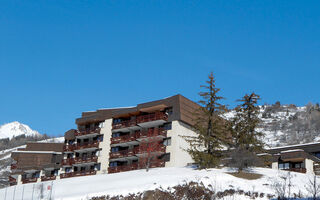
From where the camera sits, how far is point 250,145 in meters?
60.1

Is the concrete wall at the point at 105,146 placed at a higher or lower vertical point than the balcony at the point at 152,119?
lower

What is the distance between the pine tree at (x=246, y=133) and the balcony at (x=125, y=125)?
1615 centimetres

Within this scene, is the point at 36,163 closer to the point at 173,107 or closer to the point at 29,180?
the point at 29,180

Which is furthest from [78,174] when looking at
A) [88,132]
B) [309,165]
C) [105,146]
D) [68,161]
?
[309,165]

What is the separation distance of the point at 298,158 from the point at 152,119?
20949mm

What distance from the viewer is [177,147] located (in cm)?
6369

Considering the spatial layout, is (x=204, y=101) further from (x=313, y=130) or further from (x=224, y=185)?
(x=313, y=130)

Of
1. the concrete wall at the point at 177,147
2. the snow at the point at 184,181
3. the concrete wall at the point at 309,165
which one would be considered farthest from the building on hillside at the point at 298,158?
the concrete wall at the point at 177,147

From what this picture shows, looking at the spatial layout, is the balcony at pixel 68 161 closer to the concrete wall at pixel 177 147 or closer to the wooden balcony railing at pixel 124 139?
the wooden balcony railing at pixel 124 139

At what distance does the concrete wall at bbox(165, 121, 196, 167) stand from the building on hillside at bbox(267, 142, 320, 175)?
12.0 m

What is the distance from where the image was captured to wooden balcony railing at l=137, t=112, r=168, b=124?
216 feet

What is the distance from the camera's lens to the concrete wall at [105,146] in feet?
236

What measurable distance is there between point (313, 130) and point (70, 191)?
421 ft

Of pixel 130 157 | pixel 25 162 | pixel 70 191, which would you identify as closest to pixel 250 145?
pixel 130 157
